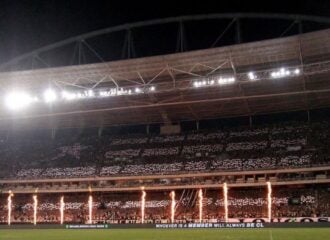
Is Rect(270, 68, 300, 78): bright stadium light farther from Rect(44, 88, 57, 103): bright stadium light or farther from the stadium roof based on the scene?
Rect(44, 88, 57, 103): bright stadium light

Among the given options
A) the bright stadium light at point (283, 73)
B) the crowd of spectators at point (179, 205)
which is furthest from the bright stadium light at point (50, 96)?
the bright stadium light at point (283, 73)

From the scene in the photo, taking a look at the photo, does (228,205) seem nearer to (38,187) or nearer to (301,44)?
(301,44)

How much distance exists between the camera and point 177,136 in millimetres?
61156

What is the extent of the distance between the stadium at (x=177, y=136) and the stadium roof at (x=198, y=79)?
168 mm

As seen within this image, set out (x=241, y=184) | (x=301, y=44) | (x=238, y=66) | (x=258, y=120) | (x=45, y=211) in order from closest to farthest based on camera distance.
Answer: (x=301, y=44), (x=238, y=66), (x=241, y=184), (x=45, y=211), (x=258, y=120)

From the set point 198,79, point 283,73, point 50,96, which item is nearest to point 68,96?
point 50,96

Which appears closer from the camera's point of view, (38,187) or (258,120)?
(38,187)

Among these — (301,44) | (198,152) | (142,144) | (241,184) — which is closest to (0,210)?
(142,144)

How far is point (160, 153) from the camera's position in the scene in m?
58.1

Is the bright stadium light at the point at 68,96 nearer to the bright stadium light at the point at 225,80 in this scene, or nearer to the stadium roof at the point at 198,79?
the stadium roof at the point at 198,79

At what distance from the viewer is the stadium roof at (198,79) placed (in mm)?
40709

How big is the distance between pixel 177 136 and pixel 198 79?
719 inches

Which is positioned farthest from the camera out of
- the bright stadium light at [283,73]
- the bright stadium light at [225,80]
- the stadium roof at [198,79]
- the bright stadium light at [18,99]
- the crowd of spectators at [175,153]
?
the crowd of spectators at [175,153]

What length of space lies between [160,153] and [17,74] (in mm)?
20269
